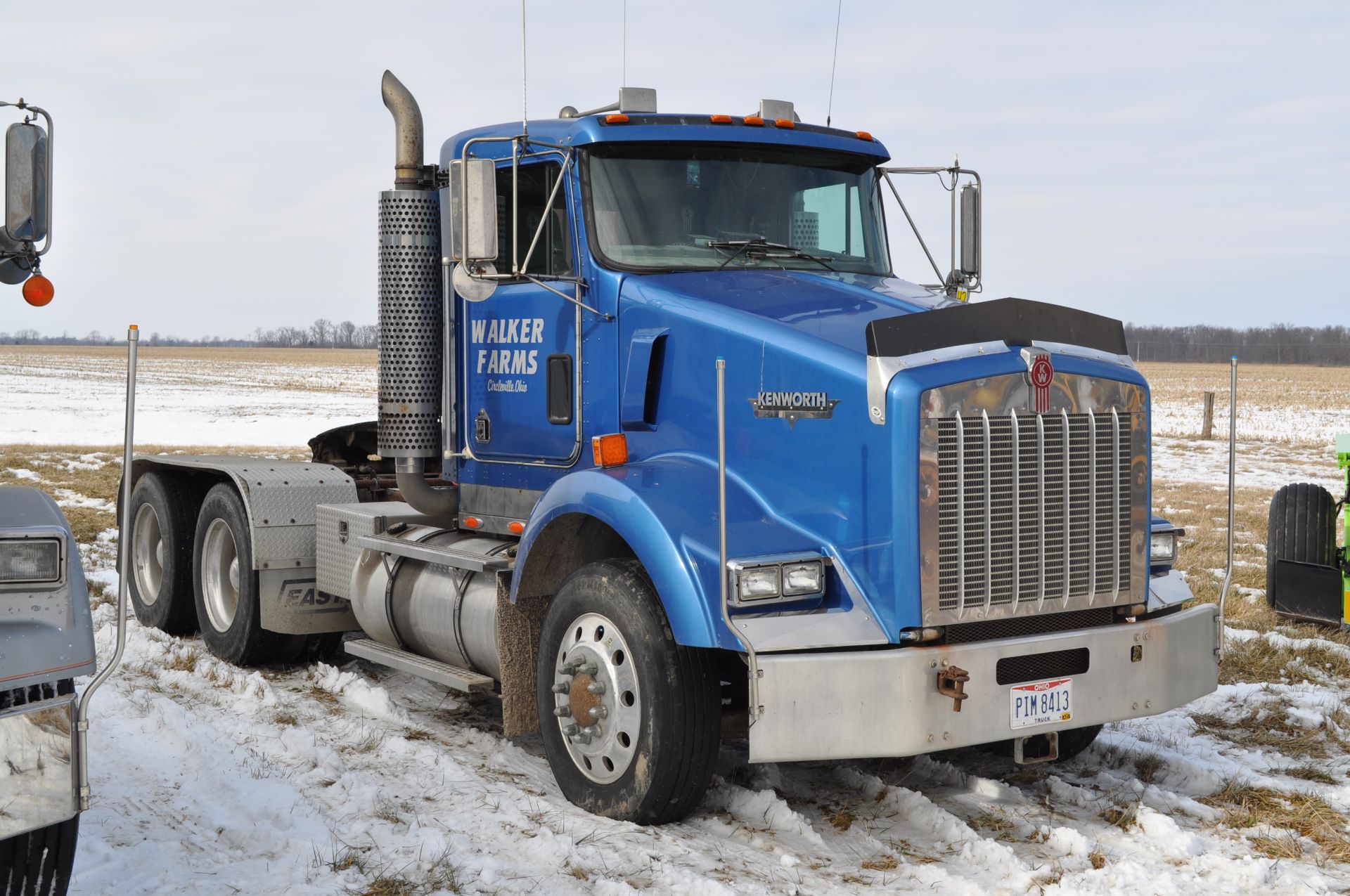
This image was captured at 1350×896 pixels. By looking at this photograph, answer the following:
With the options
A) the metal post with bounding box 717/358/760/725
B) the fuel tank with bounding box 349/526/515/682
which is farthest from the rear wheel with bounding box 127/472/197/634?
the metal post with bounding box 717/358/760/725

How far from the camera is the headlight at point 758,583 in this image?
14.9 feet

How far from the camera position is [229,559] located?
8.29 meters

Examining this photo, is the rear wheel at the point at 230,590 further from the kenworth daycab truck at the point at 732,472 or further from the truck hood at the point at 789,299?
the truck hood at the point at 789,299

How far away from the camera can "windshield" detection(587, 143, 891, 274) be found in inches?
230

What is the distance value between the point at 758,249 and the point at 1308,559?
520cm

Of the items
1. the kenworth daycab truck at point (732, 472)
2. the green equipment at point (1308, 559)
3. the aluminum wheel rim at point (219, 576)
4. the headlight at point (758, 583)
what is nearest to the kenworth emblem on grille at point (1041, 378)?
the kenworth daycab truck at point (732, 472)

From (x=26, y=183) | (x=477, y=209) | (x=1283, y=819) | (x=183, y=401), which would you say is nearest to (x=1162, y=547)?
(x=1283, y=819)

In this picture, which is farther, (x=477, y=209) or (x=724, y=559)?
(x=477, y=209)

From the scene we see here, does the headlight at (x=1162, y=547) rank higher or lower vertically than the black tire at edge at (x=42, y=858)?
higher

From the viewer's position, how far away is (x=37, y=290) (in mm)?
4398

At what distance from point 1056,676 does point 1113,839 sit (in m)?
0.67

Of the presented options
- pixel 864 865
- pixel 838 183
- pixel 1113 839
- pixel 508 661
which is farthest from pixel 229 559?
pixel 1113 839

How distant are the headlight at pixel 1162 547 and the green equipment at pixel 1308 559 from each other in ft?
12.3

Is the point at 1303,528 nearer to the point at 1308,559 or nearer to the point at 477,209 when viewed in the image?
the point at 1308,559
